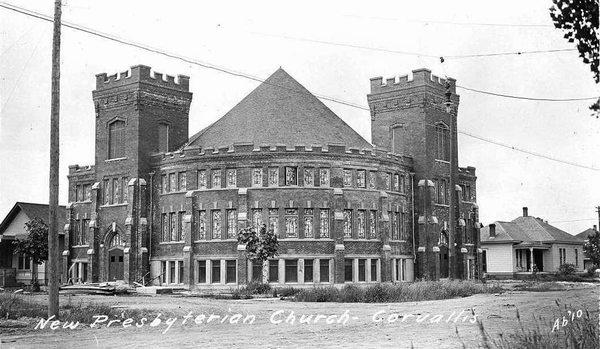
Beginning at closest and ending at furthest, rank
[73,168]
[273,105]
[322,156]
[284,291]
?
[284,291] < [322,156] < [273,105] < [73,168]

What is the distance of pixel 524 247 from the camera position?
2798 inches

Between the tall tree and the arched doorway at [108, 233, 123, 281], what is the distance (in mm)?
46224

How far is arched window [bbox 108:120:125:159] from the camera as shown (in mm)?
56000

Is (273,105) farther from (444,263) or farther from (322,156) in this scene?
(444,263)

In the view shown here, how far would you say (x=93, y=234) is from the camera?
181 feet

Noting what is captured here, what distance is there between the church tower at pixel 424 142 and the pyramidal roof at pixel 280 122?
121 inches

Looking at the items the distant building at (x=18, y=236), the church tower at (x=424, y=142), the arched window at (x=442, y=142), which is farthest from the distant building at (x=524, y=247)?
the distant building at (x=18, y=236)

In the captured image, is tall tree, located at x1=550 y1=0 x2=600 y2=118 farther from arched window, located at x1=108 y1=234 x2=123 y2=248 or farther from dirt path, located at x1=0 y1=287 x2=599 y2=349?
arched window, located at x1=108 y1=234 x2=123 y2=248

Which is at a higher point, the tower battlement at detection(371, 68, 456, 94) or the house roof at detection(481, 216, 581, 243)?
the tower battlement at detection(371, 68, 456, 94)

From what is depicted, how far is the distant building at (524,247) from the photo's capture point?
7069 centimetres

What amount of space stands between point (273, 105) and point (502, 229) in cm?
2870

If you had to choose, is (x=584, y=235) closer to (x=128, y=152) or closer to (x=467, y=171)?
(x=467, y=171)

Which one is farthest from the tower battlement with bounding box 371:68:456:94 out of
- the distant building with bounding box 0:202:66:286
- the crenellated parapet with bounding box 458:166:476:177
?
the distant building with bounding box 0:202:66:286

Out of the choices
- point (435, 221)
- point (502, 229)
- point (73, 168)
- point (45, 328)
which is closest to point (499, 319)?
point (45, 328)
